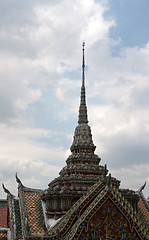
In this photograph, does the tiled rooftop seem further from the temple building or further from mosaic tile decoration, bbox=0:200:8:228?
mosaic tile decoration, bbox=0:200:8:228

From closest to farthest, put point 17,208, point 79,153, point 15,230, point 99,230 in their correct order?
point 99,230
point 15,230
point 17,208
point 79,153

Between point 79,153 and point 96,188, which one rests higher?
point 79,153

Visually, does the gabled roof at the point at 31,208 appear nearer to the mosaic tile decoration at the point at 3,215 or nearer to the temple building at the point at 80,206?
the temple building at the point at 80,206

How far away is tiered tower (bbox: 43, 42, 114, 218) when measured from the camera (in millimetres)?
18906

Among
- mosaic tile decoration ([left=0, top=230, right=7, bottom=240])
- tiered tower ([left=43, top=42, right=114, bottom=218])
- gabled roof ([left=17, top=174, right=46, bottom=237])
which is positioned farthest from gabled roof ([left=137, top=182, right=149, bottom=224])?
mosaic tile decoration ([left=0, top=230, right=7, bottom=240])

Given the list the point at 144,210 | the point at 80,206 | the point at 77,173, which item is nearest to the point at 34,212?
the point at 77,173

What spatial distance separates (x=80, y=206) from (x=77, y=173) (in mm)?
6557

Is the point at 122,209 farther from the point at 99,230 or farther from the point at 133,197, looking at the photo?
the point at 133,197

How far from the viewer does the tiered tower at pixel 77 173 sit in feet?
62.0

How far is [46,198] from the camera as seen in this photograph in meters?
19.4

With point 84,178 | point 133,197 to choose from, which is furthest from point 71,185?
point 133,197

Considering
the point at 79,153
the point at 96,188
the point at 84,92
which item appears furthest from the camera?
the point at 84,92

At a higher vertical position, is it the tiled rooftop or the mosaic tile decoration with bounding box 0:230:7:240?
the tiled rooftop

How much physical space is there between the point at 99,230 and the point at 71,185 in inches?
250
